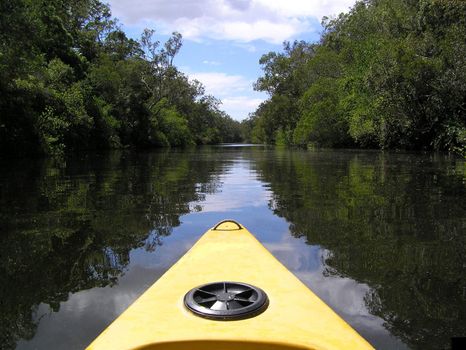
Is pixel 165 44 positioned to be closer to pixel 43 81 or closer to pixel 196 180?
pixel 43 81

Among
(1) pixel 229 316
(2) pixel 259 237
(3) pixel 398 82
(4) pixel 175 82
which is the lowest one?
(2) pixel 259 237

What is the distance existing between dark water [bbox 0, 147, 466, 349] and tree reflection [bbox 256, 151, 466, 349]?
15mm

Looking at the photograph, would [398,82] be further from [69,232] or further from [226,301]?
[226,301]

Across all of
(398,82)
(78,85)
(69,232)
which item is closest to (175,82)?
(78,85)

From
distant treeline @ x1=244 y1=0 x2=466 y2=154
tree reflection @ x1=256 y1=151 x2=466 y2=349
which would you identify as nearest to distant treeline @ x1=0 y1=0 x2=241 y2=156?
tree reflection @ x1=256 y1=151 x2=466 y2=349

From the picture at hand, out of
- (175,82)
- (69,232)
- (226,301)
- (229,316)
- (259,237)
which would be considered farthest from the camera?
(175,82)

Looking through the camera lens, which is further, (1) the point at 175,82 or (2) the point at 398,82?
(1) the point at 175,82

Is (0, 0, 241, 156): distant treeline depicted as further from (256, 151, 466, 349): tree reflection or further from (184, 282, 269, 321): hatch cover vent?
(184, 282, 269, 321): hatch cover vent

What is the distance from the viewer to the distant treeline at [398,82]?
1086 inches

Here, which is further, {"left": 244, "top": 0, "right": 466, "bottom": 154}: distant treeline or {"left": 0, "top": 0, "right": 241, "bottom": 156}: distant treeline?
{"left": 244, "top": 0, "right": 466, "bottom": 154}: distant treeline

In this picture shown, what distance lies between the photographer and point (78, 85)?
32406 mm

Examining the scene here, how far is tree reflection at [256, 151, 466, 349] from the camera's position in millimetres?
3486

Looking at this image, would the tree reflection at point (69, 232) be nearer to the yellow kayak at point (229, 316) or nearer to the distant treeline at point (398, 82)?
the yellow kayak at point (229, 316)

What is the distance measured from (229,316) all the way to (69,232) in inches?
168
